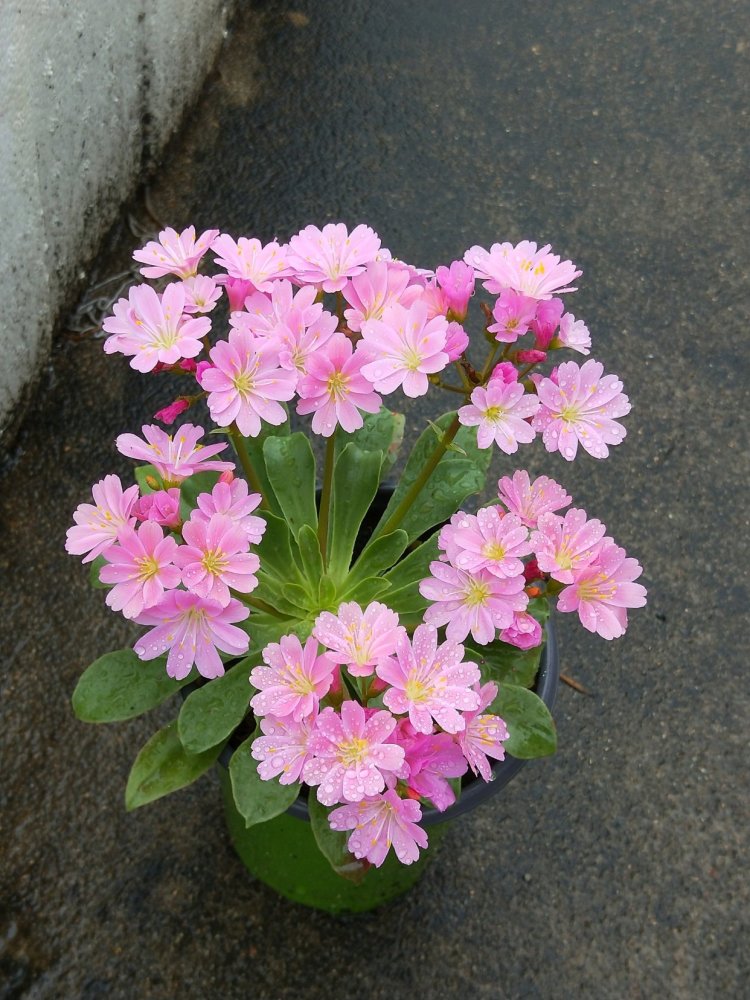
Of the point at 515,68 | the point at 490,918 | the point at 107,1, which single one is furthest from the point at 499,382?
the point at 515,68

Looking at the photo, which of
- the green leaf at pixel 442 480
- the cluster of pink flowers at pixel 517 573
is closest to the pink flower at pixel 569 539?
the cluster of pink flowers at pixel 517 573

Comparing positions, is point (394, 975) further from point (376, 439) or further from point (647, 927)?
point (376, 439)

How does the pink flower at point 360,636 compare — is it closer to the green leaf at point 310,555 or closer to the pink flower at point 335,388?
the pink flower at point 335,388

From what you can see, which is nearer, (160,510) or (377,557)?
(160,510)

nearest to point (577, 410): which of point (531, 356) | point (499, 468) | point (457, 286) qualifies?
point (531, 356)

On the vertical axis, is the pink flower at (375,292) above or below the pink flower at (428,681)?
above

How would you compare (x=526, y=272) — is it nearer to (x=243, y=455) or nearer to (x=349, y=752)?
(x=243, y=455)
